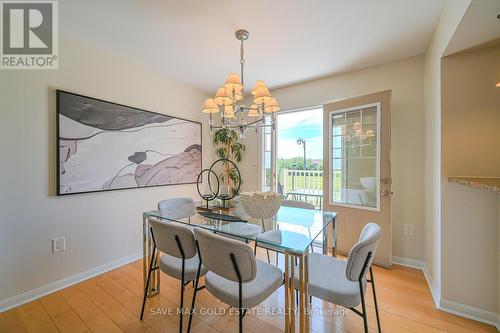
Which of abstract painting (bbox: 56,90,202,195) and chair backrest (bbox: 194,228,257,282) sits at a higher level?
abstract painting (bbox: 56,90,202,195)

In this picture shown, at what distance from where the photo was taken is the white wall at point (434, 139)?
1639 millimetres

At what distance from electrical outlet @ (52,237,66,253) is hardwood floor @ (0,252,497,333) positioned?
404mm

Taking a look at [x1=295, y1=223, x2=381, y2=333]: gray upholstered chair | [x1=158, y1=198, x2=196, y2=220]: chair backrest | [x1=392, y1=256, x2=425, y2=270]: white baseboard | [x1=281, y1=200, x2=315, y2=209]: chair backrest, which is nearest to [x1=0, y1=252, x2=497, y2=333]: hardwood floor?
[x1=392, y1=256, x2=425, y2=270]: white baseboard

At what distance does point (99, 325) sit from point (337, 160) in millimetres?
2997

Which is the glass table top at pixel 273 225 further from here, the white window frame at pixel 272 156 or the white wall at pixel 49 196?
the white window frame at pixel 272 156

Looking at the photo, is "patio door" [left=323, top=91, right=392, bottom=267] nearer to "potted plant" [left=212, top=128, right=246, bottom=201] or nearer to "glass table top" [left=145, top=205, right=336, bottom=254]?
"glass table top" [left=145, top=205, right=336, bottom=254]

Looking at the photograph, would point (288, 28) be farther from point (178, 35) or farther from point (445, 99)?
point (445, 99)

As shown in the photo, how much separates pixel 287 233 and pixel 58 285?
2.35 m

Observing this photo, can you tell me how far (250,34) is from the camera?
2025 millimetres

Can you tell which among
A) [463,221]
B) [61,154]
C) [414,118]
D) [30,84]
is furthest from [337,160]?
[30,84]

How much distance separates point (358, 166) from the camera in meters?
2.69

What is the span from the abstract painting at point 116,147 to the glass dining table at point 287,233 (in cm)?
94

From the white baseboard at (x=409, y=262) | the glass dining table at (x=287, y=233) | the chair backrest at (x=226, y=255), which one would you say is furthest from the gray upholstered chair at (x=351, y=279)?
the white baseboard at (x=409, y=262)

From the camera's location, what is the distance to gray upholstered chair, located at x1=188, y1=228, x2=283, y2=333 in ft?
3.64
